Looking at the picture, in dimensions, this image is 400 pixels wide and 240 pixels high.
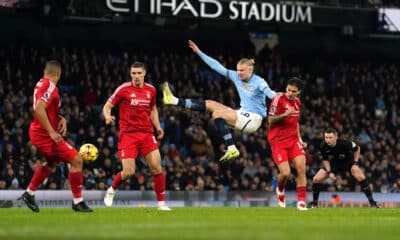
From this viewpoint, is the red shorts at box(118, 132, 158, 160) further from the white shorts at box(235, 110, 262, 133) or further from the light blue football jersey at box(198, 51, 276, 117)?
the light blue football jersey at box(198, 51, 276, 117)

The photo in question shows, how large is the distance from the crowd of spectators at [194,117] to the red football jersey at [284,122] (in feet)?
28.2

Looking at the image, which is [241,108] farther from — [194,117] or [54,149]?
[194,117]

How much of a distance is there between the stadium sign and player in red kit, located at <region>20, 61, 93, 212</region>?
14.1 meters

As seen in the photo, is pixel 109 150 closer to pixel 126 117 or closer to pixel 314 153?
pixel 314 153

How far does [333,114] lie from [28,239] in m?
26.5

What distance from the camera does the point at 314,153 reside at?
106 feet

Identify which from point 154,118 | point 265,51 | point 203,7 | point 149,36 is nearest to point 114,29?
point 149,36

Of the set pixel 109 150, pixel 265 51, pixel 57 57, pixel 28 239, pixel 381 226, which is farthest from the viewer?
pixel 265 51

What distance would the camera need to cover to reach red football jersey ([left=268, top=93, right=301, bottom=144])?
1888 centimetres

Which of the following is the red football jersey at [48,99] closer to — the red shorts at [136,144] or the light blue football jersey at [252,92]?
the red shorts at [136,144]

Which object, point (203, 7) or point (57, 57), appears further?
point (57, 57)

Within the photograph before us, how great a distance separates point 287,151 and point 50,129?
5.50 metres

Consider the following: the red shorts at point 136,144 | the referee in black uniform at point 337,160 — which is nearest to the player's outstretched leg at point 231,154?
the red shorts at point 136,144

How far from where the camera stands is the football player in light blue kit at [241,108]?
57.1 feet
